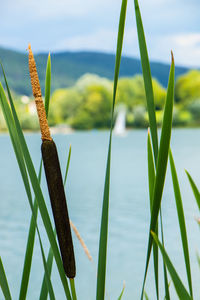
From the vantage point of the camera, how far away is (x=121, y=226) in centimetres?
452

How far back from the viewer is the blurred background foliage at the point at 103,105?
45.9 ft

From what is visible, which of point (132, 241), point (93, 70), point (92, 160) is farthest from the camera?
point (93, 70)

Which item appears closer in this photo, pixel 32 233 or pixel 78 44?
pixel 32 233

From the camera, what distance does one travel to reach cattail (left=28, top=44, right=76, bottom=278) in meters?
0.21

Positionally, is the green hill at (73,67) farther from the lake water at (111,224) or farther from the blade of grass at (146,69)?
the blade of grass at (146,69)

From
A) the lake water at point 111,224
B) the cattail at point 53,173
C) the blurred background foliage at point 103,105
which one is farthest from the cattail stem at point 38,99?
the blurred background foliage at point 103,105

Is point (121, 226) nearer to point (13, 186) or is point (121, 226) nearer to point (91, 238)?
point (91, 238)

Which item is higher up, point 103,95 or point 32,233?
point 103,95

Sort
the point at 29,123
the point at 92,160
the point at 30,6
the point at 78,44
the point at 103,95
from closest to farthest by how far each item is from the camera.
Result: the point at 92,160
the point at 29,123
the point at 103,95
the point at 30,6
the point at 78,44

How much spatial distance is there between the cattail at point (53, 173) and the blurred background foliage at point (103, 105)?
12.6m

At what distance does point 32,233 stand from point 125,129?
15.9m

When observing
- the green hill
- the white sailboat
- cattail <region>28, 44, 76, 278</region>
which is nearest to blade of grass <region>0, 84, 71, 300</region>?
cattail <region>28, 44, 76, 278</region>

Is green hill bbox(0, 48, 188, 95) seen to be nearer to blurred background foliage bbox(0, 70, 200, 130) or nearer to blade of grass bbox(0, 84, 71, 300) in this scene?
blurred background foliage bbox(0, 70, 200, 130)

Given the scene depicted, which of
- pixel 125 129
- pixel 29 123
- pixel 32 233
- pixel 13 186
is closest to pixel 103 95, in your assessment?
pixel 125 129
